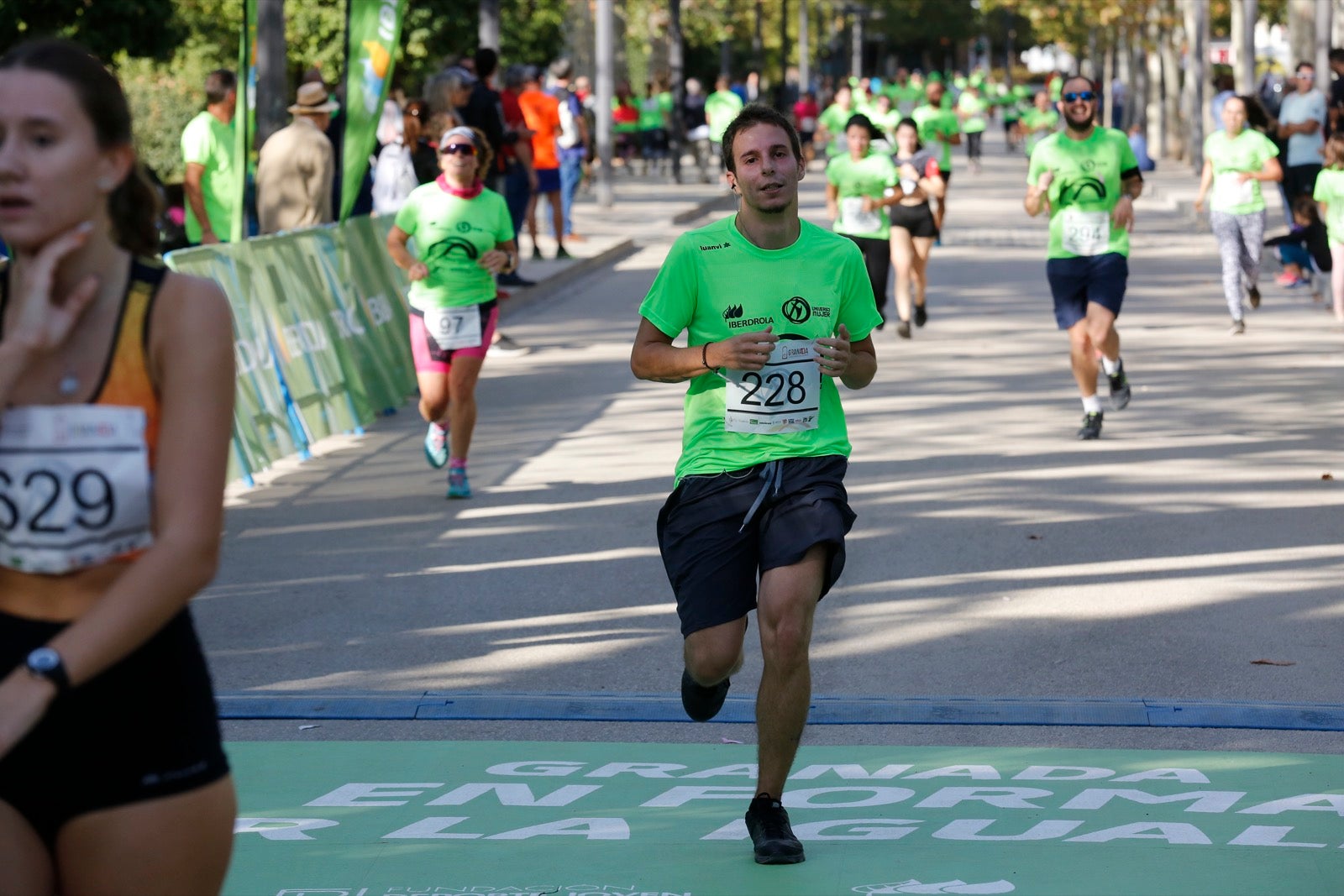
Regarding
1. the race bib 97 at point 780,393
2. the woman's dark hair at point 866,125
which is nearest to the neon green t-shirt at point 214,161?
the woman's dark hair at point 866,125

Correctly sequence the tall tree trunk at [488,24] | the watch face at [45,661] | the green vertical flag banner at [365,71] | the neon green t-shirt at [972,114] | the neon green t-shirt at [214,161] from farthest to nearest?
the neon green t-shirt at [972,114], the tall tree trunk at [488,24], the neon green t-shirt at [214,161], the green vertical flag banner at [365,71], the watch face at [45,661]

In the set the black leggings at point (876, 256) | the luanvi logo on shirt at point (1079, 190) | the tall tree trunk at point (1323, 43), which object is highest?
the tall tree trunk at point (1323, 43)

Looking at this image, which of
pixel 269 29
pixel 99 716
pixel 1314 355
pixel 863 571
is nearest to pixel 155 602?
pixel 99 716

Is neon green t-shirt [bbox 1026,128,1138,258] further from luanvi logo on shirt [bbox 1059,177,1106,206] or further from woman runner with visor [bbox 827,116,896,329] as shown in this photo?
woman runner with visor [bbox 827,116,896,329]

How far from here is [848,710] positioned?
632 centimetres

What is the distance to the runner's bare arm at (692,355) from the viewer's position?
4879mm

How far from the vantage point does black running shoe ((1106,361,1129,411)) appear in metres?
12.1

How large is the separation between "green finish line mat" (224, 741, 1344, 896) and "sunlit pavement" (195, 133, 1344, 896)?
0.01 m

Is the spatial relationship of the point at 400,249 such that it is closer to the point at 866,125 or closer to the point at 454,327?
the point at 454,327

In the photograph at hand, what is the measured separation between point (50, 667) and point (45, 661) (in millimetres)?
10

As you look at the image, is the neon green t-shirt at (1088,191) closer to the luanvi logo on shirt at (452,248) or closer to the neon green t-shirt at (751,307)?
the luanvi logo on shirt at (452,248)

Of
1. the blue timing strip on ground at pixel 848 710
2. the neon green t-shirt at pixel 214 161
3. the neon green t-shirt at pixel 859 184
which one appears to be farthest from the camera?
the neon green t-shirt at pixel 859 184

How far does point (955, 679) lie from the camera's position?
672cm

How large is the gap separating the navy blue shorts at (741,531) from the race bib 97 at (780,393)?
0.32ft
